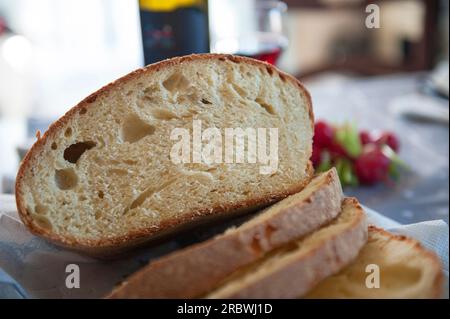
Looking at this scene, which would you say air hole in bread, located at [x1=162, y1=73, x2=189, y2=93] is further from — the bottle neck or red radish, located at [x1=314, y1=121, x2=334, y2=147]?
the bottle neck

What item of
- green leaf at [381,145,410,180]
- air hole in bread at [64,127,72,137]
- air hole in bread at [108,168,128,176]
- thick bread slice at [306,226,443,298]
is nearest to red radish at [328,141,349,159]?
green leaf at [381,145,410,180]

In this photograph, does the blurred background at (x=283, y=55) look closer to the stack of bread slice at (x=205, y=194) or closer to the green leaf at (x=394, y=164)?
the green leaf at (x=394, y=164)

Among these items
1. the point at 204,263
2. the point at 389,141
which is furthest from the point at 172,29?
the point at 204,263

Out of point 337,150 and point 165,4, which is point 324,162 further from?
point 165,4

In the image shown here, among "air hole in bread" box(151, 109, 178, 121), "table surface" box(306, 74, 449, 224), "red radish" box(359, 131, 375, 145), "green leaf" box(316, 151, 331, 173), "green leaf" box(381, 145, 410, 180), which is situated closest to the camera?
"air hole in bread" box(151, 109, 178, 121)

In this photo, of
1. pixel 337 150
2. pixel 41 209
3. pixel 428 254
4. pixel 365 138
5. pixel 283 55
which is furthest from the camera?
pixel 283 55

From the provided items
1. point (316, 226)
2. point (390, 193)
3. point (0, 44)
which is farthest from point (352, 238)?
point (0, 44)
